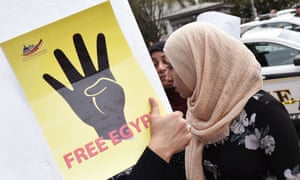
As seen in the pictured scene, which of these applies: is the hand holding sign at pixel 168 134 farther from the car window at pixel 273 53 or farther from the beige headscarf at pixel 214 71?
the car window at pixel 273 53

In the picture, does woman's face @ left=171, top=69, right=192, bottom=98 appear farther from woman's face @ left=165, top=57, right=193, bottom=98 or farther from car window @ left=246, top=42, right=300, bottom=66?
car window @ left=246, top=42, right=300, bottom=66

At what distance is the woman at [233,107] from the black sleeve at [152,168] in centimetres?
44

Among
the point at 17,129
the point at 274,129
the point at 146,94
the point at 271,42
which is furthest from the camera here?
the point at 271,42

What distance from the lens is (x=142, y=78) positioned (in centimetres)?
112

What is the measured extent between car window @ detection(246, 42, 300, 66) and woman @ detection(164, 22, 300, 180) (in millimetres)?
4386

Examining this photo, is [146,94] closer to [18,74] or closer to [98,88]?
[98,88]

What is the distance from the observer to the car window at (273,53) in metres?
5.62

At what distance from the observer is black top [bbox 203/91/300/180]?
4.51 ft

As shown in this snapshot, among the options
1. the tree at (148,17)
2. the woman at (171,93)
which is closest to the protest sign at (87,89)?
the woman at (171,93)

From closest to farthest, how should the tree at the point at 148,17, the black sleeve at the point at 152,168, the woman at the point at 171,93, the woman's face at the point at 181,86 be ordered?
1. the black sleeve at the point at 152,168
2. the woman's face at the point at 181,86
3. the woman at the point at 171,93
4. the tree at the point at 148,17

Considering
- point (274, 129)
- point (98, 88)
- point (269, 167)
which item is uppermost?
point (98, 88)

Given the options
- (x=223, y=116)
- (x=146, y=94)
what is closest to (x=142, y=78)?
(x=146, y=94)

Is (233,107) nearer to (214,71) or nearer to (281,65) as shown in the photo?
(214,71)

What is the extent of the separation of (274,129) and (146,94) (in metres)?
0.48
